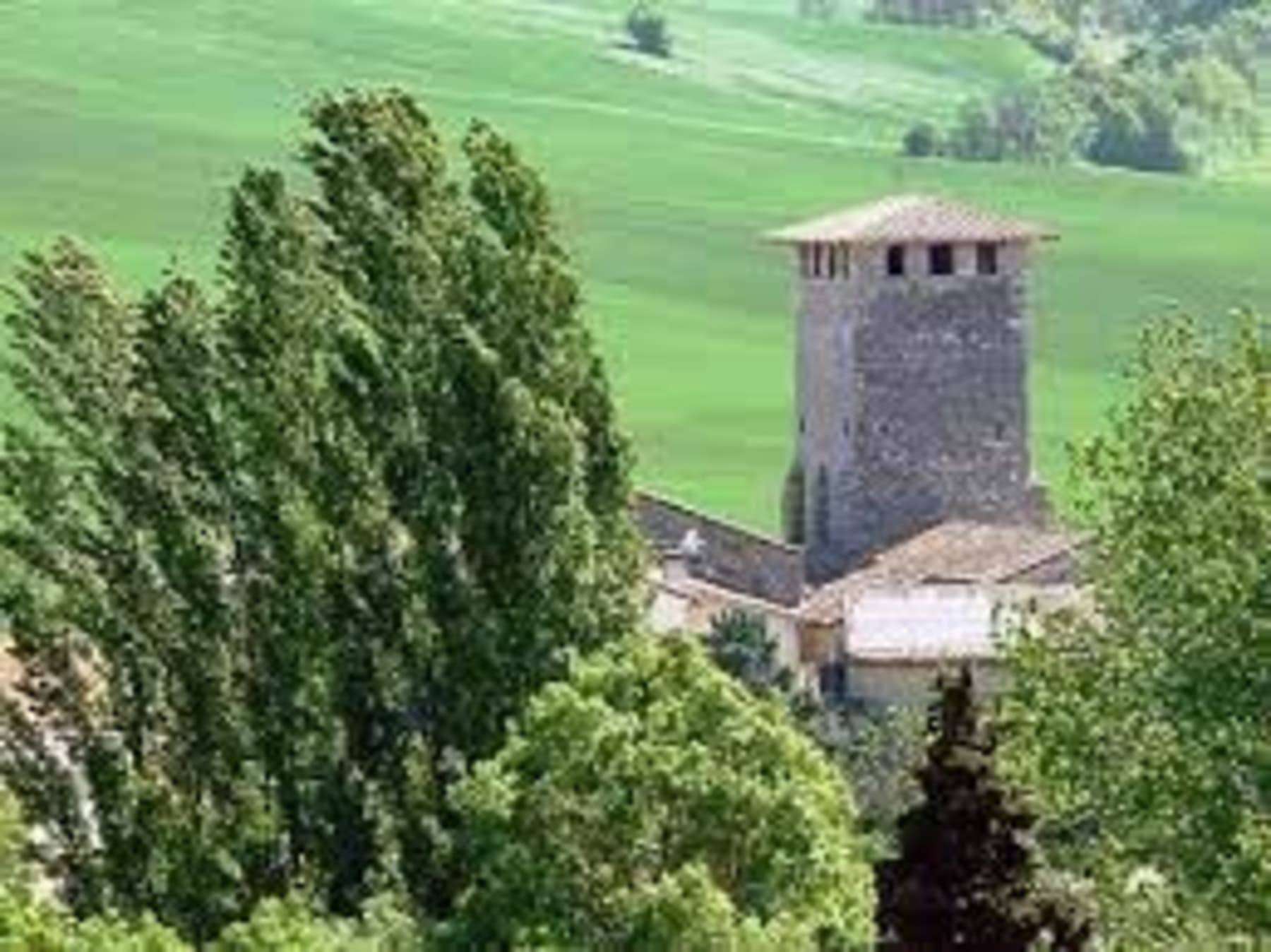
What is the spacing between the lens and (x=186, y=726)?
50031 millimetres

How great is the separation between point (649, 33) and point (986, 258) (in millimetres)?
76232

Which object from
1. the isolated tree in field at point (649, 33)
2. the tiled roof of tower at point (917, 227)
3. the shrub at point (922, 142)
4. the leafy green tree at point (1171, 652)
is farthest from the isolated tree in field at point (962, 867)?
the isolated tree in field at point (649, 33)

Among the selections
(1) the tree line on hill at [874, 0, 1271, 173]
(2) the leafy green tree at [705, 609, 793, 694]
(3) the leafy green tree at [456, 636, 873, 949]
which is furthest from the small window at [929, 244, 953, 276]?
(1) the tree line on hill at [874, 0, 1271, 173]

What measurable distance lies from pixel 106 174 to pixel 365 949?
323 ft

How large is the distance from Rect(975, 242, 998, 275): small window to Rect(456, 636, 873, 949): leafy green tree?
61.4 m

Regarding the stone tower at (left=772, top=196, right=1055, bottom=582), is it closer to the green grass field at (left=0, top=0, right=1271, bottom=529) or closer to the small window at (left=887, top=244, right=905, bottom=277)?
the small window at (left=887, top=244, right=905, bottom=277)

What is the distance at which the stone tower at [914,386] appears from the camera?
105 m

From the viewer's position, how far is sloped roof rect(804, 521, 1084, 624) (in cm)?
9756

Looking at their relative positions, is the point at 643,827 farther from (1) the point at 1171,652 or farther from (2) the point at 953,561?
(2) the point at 953,561

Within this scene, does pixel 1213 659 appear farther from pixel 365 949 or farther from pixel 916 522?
pixel 916 522

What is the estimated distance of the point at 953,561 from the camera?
325 feet

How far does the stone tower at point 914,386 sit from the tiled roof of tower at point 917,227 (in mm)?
42

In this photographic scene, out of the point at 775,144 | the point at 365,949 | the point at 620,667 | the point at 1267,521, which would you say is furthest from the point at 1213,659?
the point at 775,144

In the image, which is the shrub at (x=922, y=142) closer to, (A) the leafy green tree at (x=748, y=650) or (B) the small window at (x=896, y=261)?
(B) the small window at (x=896, y=261)
